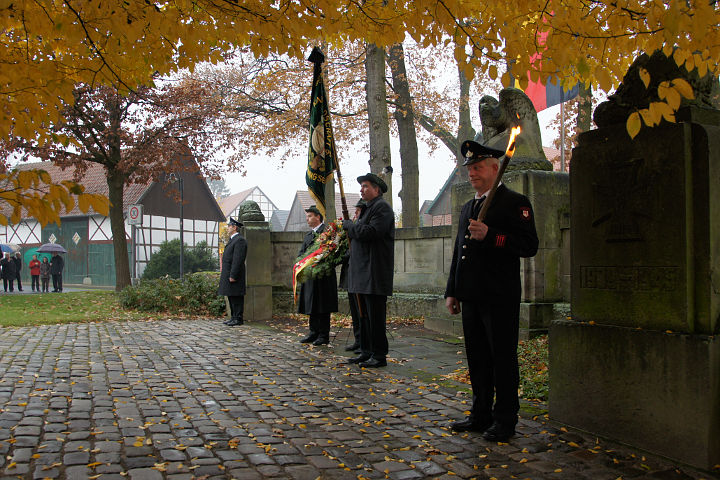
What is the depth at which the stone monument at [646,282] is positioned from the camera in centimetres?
354

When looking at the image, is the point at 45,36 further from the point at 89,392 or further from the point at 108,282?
the point at 108,282

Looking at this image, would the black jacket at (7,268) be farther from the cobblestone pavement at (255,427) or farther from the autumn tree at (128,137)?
the cobblestone pavement at (255,427)

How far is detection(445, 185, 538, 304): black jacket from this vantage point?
4.16 m

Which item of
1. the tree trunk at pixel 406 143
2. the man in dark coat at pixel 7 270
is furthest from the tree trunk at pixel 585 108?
the man in dark coat at pixel 7 270

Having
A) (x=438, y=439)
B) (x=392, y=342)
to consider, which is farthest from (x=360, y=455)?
(x=392, y=342)

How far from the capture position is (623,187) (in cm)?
397

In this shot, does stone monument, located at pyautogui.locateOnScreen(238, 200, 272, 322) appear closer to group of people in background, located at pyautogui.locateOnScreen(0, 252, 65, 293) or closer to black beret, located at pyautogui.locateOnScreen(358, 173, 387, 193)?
black beret, located at pyautogui.locateOnScreen(358, 173, 387, 193)

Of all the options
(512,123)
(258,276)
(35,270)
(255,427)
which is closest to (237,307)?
(258,276)

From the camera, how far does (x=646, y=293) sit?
151 inches

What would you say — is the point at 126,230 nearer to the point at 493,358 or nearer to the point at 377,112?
the point at 377,112

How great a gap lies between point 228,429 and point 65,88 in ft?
8.32

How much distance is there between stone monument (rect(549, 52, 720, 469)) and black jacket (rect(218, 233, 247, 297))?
771 centimetres

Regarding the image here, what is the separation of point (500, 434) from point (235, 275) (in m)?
7.82

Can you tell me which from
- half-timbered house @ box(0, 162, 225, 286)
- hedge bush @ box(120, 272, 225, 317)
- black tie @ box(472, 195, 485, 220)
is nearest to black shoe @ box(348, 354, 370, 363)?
black tie @ box(472, 195, 485, 220)
